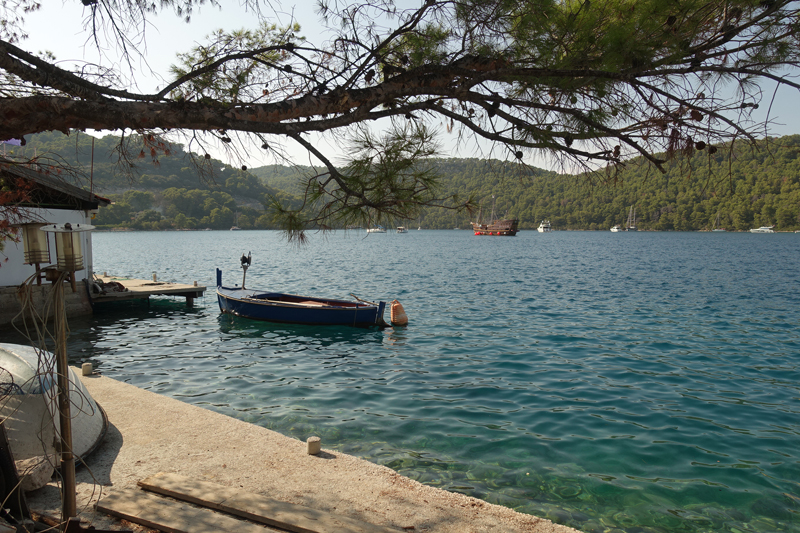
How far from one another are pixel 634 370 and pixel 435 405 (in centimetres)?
542

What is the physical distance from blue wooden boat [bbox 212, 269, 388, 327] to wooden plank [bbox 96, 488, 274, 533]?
11.5 meters

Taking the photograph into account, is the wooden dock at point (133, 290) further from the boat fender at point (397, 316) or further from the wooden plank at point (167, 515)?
the wooden plank at point (167, 515)

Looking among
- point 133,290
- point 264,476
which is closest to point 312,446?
point 264,476

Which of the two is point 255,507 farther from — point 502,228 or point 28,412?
point 502,228

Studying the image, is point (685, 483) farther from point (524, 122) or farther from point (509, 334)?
point (509, 334)

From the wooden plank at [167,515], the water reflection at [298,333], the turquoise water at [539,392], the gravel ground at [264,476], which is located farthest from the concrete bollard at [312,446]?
the water reflection at [298,333]

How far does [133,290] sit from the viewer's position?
18844 millimetres

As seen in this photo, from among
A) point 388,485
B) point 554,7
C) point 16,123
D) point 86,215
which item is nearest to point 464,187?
point 554,7

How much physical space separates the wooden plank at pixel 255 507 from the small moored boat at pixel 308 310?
36.5 ft

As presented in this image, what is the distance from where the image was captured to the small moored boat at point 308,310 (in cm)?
1565

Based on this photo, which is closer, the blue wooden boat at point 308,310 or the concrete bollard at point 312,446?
the concrete bollard at point 312,446

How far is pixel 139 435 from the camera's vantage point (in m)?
5.81

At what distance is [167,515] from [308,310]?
12.0m

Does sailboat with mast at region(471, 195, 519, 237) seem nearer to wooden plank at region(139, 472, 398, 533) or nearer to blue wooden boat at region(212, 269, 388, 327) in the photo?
blue wooden boat at region(212, 269, 388, 327)
